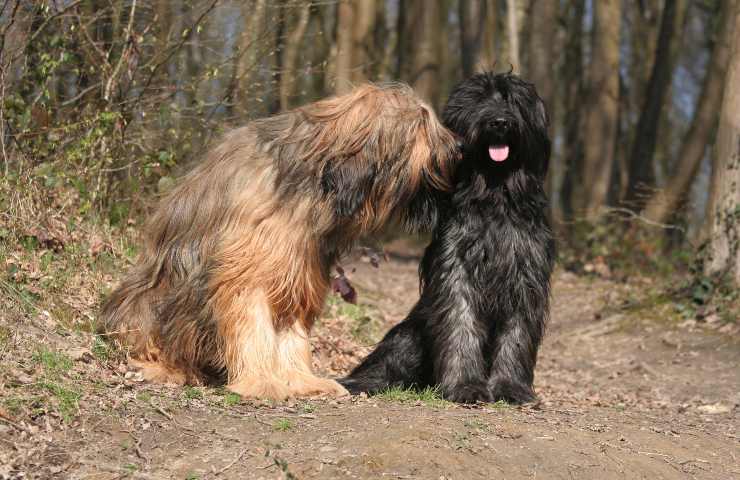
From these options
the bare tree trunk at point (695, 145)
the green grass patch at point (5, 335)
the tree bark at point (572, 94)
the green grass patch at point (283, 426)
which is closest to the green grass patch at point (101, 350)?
the green grass patch at point (5, 335)

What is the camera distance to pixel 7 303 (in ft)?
18.3

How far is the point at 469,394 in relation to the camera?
5461 mm

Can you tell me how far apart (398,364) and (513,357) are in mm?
766

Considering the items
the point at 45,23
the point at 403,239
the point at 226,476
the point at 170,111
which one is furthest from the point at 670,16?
the point at 226,476

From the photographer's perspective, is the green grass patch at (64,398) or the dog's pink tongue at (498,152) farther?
the dog's pink tongue at (498,152)

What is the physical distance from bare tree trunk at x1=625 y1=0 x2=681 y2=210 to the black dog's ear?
426 inches

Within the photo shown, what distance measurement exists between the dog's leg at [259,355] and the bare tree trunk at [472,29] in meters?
11.0

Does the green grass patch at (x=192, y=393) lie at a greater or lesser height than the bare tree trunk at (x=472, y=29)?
lesser

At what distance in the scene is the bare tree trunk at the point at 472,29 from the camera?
51.9 feet

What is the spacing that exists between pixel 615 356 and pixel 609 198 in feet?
29.3

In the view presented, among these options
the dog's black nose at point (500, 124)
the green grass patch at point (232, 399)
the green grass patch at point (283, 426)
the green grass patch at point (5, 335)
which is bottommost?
the green grass patch at point (283, 426)

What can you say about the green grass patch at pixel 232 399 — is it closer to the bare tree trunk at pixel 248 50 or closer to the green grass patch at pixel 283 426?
the green grass patch at pixel 283 426

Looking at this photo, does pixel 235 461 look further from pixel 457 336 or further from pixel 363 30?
pixel 363 30

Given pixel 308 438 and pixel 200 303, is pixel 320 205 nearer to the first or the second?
pixel 200 303
